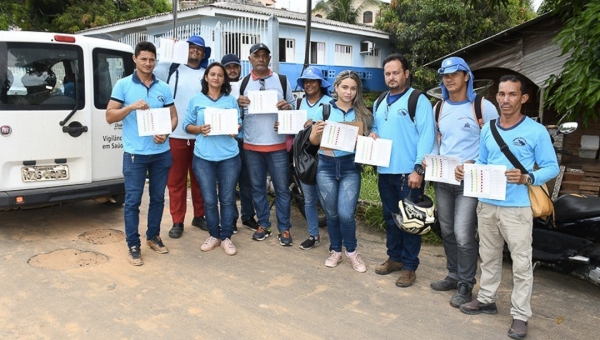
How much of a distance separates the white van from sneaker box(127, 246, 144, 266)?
108cm

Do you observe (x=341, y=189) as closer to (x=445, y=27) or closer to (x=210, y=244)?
(x=210, y=244)

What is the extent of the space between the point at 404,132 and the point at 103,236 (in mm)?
3444

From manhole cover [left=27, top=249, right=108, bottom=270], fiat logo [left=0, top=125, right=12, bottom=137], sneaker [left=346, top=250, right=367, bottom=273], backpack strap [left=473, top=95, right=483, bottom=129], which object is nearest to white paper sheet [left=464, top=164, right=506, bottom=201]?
backpack strap [left=473, top=95, right=483, bottom=129]

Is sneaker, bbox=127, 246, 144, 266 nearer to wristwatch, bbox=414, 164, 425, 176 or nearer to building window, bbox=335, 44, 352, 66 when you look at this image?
wristwatch, bbox=414, 164, 425, 176

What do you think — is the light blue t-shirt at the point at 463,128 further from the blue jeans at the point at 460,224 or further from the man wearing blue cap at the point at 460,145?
the blue jeans at the point at 460,224

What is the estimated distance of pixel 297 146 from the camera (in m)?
4.47

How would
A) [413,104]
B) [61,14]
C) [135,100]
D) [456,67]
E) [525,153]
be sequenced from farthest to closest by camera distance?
[61,14], [135,100], [413,104], [456,67], [525,153]

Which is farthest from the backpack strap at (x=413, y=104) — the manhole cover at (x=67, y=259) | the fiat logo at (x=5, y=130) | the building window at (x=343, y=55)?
the building window at (x=343, y=55)

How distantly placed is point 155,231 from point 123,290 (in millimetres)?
1004

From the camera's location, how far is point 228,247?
477 cm

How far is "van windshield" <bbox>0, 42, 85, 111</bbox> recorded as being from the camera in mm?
4668

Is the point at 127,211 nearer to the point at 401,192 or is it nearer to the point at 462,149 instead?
the point at 401,192

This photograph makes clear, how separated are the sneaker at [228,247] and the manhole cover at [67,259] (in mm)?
1106

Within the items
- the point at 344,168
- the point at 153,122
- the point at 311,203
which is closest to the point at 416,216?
the point at 344,168
